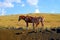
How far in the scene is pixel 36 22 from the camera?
88.1ft

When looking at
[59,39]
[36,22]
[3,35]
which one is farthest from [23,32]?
[36,22]

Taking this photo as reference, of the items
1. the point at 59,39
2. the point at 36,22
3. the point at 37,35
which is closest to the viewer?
the point at 59,39

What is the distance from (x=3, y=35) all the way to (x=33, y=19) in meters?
15.6

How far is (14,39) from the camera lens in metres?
11.2

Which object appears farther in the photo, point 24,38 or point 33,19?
point 33,19

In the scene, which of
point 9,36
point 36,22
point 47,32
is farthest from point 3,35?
point 36,22

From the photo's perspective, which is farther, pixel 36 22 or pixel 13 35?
pixel 36 22

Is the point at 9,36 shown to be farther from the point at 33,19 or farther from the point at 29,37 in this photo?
the point at 33,19

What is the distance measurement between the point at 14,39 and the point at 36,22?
1574cm

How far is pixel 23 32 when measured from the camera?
1151cm

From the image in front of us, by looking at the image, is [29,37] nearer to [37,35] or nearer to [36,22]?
[37,35]

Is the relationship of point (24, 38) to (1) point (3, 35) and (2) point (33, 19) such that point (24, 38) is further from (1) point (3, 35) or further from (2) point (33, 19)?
(2) point (33, 19)

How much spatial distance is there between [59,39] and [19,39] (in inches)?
76.7

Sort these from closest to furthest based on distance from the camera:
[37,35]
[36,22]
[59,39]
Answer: [59,39], [37,35], [36,22]
